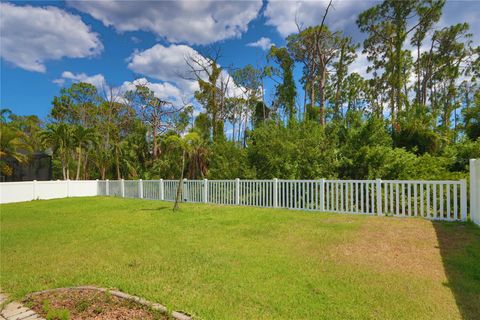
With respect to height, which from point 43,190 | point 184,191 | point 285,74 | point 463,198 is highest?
point 285,74

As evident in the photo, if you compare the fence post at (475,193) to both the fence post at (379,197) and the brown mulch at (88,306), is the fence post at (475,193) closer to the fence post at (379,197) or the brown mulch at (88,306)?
the fence post at (379,197)

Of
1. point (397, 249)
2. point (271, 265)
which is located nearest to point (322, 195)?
point (397, 249)

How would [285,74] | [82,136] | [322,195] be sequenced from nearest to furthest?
[322,195]
[82,136]
[285,74]

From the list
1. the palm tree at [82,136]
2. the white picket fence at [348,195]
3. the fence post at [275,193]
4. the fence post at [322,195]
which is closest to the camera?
the white picket fence at [348,195]

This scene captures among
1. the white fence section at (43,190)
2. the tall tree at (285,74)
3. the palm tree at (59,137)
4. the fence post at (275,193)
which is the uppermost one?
the tall tree at (285,74)

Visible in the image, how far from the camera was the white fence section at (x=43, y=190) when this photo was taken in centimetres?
1462

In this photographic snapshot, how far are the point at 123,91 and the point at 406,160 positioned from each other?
2225 cm

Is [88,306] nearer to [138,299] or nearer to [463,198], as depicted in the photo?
[138,299]

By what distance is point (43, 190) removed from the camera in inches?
628

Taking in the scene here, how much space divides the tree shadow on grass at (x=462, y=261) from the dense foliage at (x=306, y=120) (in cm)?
340

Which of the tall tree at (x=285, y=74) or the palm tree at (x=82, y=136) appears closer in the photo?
the palm tree at (x=82, y=136)

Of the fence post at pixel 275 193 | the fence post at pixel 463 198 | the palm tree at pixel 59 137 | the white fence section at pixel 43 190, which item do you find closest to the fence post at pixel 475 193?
the fence post at pixel 463 198

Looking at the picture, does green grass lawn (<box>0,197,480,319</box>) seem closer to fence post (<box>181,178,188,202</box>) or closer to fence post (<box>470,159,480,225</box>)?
fence post (<box>470,159,480,225</box>)

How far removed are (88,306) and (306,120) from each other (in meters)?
9.81
